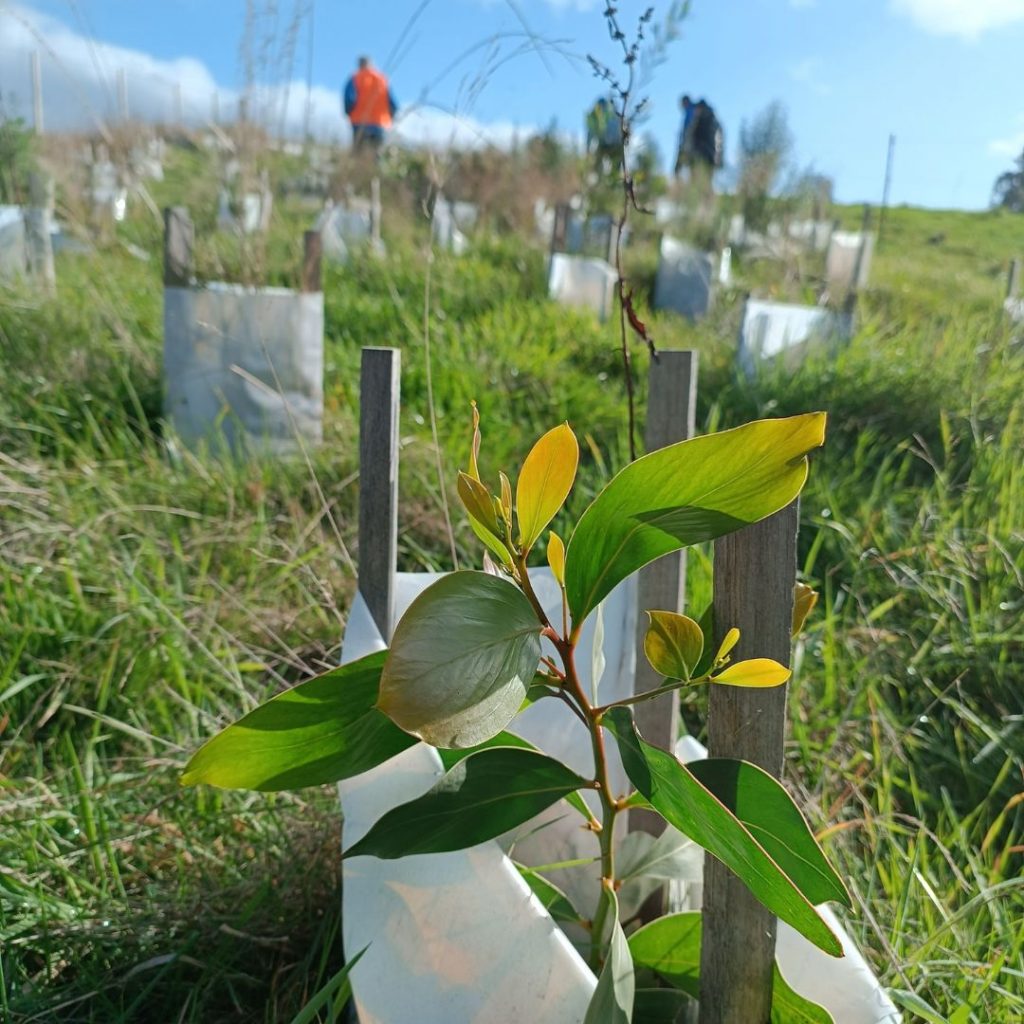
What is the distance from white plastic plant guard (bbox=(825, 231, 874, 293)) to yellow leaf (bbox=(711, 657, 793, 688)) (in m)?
7.03

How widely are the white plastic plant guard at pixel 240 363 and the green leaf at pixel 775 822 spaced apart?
217 cm

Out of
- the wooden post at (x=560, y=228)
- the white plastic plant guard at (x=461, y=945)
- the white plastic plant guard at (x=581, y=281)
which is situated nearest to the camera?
the white plastic plant guard at (x=461, y=945)

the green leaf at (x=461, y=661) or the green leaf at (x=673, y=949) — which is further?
the green leaf at (x=673, y=949)

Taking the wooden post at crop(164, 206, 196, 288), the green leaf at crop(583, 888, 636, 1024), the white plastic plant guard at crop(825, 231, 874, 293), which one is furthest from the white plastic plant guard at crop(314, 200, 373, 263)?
the white plastic plant guard at crop(825, 231, 874, 293)

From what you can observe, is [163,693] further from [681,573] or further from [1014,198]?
[1014,198]

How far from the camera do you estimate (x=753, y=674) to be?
69 centimetres

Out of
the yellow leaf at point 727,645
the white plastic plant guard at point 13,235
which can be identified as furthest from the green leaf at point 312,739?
the white plastic plant guard at point 13,235

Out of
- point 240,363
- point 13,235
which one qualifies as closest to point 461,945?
point 240,363

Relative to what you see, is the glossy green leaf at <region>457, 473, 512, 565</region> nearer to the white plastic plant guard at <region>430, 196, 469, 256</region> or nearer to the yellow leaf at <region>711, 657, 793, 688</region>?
the yellow leaf at <region>711, 657, 793, 688</region>

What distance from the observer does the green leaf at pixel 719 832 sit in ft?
2.01

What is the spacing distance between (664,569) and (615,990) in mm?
469

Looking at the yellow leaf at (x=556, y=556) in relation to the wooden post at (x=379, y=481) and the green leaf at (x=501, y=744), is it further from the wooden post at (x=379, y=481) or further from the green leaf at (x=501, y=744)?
the wooden post at (x=379, y=481)

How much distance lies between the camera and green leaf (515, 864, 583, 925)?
0.91 m

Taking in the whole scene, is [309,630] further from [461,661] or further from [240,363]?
[461,661]
